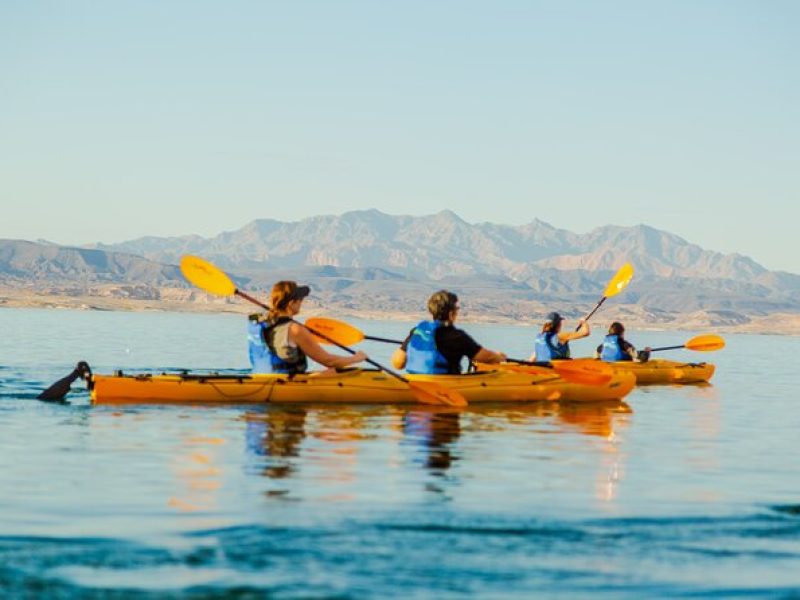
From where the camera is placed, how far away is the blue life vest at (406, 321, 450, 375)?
24.2m

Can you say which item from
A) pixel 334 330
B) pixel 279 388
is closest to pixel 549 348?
pixel 334 330

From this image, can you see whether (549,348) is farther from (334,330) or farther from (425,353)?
(425,353)

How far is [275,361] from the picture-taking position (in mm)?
23422

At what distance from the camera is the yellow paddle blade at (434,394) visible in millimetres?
24141

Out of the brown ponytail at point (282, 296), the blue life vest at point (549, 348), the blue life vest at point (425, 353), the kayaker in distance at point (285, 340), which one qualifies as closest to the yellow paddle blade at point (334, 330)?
the blue life vest at point (425, 353)

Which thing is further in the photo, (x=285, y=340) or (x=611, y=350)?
(x=611, y=350)

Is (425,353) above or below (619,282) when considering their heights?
below

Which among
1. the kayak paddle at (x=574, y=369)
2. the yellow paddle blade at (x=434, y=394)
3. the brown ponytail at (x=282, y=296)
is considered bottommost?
the yellow paddle blade at (x=434, y=394)

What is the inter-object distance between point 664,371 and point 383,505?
26494mm

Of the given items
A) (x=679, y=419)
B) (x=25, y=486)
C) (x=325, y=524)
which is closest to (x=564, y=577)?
(x=325, y=524)

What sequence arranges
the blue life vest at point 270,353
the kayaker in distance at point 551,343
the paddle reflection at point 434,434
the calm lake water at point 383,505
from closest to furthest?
the calm lake water at point 383,505, the paddle reflection at point 434,434, the blue life vest at point 270,353, the kayaker in distance at point 551,343

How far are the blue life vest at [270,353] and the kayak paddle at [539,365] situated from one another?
1.98 metres

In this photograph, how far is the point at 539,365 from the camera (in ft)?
91.5

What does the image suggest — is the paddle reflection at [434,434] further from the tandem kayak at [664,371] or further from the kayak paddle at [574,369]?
the tandem kayak at [664,371]
